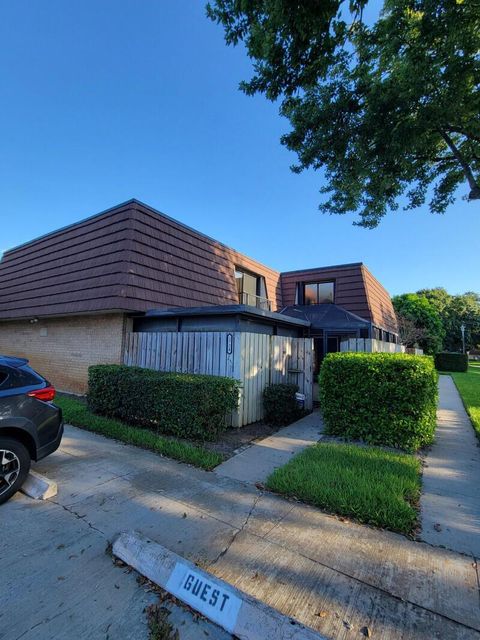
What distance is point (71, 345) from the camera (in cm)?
1088

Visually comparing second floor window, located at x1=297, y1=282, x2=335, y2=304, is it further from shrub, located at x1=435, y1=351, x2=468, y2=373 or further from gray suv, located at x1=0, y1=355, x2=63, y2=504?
shrub, located at x1=435, y1=351, x2=468, y2=373

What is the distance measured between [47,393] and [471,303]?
58621mm

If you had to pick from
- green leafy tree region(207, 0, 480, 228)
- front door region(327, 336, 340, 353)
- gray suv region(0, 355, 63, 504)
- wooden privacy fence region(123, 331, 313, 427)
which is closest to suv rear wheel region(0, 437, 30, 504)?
gray suv region(0, 355, 63, 504)

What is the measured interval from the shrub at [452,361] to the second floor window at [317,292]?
21758 mm

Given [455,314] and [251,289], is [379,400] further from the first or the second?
[455,314]

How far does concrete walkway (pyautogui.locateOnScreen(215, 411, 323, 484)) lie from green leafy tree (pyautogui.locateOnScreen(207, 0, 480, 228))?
7.07 meters

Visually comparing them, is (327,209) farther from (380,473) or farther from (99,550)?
(99,550)

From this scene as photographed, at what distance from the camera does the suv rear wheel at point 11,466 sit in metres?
3.58

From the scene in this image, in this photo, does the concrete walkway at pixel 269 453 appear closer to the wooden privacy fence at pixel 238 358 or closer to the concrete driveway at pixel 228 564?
the concrete driveway at pixel 228 564

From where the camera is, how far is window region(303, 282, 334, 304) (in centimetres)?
1577

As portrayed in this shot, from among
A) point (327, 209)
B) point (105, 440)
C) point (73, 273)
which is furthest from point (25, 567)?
point (327, 209)

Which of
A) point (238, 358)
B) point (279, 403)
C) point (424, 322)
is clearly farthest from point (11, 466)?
point (424, 322)

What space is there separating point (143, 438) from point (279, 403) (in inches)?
133

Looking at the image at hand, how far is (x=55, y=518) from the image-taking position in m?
3.32
